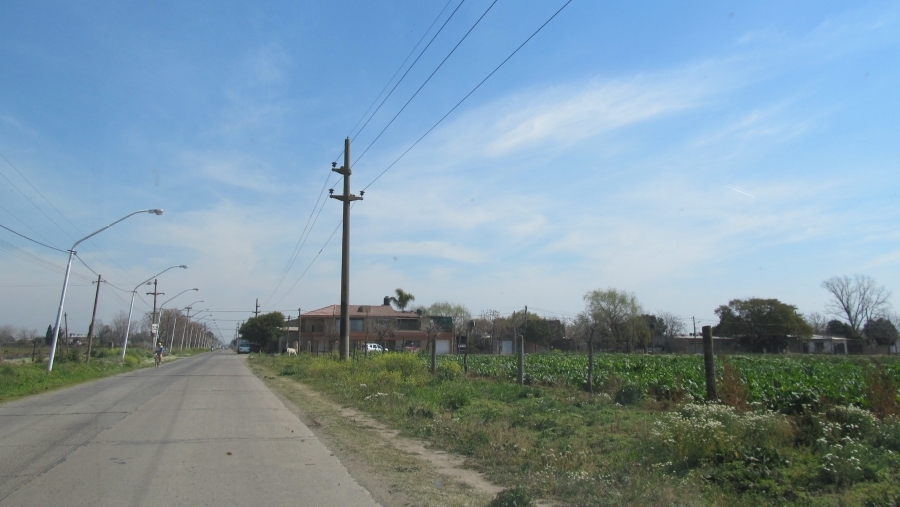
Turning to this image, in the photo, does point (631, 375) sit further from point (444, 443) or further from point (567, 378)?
point (444, 443)

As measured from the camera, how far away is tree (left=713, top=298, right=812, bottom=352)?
7250cm

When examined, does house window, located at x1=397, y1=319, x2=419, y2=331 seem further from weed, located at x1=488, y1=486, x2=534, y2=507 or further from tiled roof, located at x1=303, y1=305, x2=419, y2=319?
weed, located at x1=488, y1=486, x2=534, y2=507

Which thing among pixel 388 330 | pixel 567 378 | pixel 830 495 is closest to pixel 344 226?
pixel 567 378

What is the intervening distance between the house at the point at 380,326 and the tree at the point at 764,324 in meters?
35.6

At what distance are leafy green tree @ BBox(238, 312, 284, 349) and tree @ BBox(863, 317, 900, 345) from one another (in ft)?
283

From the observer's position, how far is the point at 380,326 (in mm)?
71812

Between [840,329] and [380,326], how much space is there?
61.8 m

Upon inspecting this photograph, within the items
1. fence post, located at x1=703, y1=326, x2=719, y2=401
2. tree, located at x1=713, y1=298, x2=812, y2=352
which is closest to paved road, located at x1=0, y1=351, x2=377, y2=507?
fence post, located at x1=703, y1=326, x2=719, y2=401

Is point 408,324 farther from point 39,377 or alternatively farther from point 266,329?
point 39,377

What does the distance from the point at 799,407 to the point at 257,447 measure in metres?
9.91

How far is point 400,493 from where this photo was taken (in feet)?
22.5

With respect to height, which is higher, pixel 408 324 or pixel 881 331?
pixel 408 324

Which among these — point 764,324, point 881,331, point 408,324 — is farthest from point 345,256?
point 881,331

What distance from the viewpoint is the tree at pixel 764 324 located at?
72.5 m
